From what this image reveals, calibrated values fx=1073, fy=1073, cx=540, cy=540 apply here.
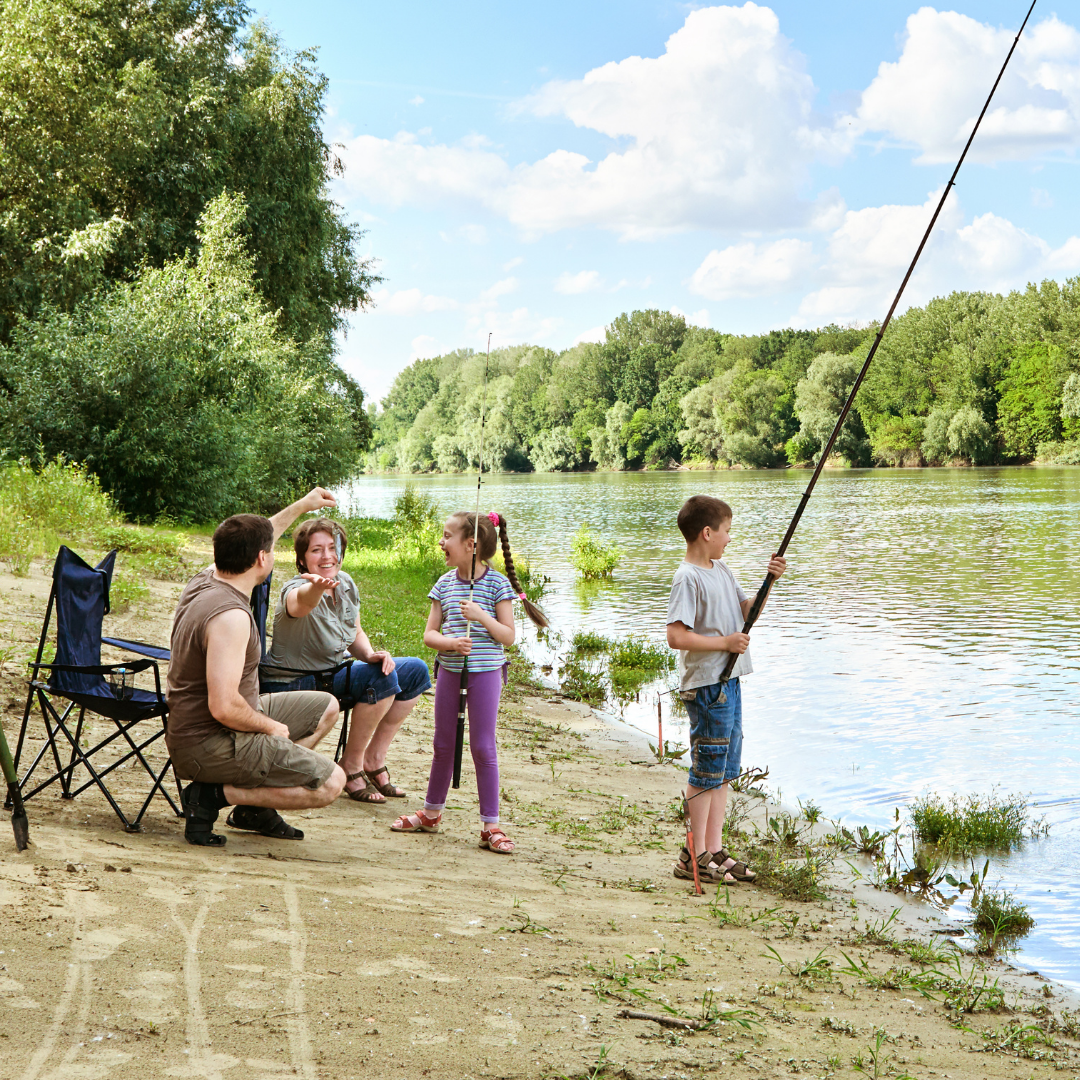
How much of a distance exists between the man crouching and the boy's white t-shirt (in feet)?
5.18

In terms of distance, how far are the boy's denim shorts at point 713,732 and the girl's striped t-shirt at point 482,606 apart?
920mm

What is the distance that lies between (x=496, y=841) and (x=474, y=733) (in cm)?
50

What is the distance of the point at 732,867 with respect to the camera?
4961mm

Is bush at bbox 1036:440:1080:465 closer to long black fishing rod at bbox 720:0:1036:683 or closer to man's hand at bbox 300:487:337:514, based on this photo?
long black fishing rod at bbox 720:0:1036:683

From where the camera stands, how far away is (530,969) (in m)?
3.49

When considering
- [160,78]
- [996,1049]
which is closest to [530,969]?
[996,1049]

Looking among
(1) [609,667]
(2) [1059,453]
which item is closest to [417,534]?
(1) [609,667]

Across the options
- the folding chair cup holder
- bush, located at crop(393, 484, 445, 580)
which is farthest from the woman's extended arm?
bush, located at crop(393, 484, 445, 580)

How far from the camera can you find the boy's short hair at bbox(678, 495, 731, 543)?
4.72 m

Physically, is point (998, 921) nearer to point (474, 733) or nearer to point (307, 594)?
point (474, 733)

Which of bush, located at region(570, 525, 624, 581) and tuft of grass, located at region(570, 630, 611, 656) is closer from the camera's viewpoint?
tuft of grass, located at region(570, 630, 611, 656)

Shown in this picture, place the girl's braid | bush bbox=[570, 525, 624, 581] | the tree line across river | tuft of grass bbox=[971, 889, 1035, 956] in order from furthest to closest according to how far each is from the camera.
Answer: the tree line across river
bush bbox=[570, 525, 624, 581]
tuft of grass bbox=[971, 889, 1035, 956]
the girl's braid

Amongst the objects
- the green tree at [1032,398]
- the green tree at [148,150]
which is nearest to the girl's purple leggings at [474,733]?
the green tree at [148,150]

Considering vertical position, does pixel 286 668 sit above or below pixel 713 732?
above
